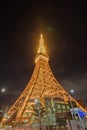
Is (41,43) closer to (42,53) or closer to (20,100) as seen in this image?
(42,53)

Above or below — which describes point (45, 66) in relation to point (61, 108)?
above

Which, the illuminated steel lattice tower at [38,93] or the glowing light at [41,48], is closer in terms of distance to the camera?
the illuminated steel lattice tower at [38,93]

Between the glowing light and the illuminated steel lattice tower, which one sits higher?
the glowing light

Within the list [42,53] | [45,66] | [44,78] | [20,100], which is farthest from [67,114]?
[42,53]

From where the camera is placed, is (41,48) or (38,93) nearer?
(38,93)

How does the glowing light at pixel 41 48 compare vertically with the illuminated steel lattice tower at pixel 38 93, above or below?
above

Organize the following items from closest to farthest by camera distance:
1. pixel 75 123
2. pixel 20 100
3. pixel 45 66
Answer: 1. pixel 75 123
2. pixel 20 100
3. pixel 45 66

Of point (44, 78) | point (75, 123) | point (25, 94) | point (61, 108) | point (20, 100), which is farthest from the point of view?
point (44, 78)

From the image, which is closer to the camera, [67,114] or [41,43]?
[67,114]

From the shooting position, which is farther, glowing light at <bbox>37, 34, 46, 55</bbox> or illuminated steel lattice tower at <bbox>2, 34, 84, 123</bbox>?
glowing light at <bbox>37, 34, 46, 55</bbox>

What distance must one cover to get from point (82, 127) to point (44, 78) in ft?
81.9

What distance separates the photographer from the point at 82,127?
354 inches

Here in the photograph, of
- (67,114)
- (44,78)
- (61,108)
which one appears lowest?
(67,114)

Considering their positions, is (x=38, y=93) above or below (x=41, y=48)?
below
